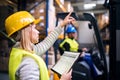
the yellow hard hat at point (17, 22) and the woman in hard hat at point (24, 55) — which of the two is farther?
the yellow hard hat at point (17, 22)

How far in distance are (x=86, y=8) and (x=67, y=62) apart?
44.8 feet

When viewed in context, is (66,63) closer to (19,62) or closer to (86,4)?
(19,62)

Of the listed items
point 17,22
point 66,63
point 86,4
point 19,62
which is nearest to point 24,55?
point 19,62

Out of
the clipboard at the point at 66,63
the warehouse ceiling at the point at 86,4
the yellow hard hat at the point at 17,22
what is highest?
the warehouse ceiling at the point at 86,4

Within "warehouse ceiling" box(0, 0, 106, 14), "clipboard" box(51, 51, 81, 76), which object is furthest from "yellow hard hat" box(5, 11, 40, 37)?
"warehouse ceiling" box(0, 0, 106, 14)

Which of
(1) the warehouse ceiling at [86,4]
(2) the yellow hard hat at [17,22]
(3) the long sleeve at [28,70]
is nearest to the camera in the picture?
(3) the long sleeve at [28,70]

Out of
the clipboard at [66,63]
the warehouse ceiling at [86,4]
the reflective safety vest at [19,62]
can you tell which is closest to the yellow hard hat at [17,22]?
the reflective safety vest at [19,62]

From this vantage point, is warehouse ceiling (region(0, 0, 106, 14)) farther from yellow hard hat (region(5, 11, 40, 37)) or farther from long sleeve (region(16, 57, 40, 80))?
long sleeve (region(16, 57, 40, 80))

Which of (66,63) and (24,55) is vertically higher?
(24,55)

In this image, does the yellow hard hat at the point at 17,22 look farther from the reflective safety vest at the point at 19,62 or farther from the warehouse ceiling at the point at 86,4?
the warehouse ceiling at the point at 86,4

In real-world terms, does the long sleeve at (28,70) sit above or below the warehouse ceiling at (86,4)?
below

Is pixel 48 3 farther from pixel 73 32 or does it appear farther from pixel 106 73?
pixel 106 73

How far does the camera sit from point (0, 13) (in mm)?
6609

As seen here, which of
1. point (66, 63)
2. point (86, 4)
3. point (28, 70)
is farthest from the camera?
point (86, 4)
